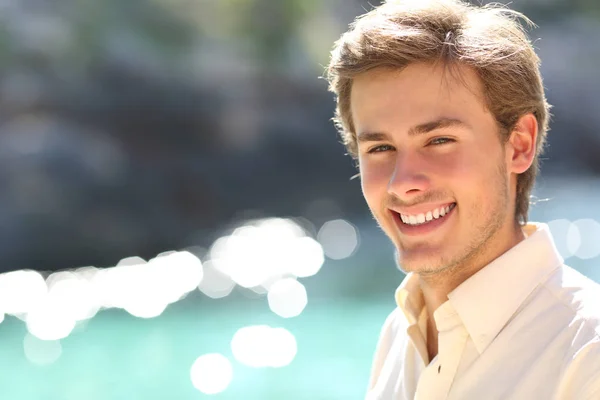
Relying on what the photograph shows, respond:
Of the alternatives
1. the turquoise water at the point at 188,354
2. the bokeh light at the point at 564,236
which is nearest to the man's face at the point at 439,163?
the turquoise water at the point at 188,354

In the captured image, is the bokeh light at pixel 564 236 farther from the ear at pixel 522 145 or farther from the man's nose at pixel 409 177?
the man's nose at pixel 409 177

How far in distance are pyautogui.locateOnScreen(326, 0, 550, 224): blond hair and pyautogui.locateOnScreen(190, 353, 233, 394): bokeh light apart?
483 cm

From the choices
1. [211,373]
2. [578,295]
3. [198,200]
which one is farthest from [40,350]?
[578,295]

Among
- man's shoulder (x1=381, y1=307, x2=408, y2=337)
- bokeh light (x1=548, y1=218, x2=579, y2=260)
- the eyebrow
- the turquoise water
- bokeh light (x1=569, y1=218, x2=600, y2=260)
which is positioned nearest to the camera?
the eyebrow

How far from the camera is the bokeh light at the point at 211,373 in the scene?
6.14m

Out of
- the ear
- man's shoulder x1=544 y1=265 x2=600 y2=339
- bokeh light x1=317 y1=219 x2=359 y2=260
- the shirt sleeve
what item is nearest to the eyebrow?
the ear

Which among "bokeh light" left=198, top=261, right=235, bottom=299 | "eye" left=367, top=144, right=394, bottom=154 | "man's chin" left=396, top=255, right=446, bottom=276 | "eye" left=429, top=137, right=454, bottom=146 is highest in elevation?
"bokeh light" left=198, top=261, right=235, bottom=299

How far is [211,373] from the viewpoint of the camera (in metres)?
6.39

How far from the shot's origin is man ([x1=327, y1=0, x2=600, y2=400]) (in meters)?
1.31

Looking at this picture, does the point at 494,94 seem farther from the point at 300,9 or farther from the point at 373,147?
the point at 300,9

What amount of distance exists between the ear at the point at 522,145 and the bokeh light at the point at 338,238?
322 inches

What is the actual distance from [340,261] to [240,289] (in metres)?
1.46

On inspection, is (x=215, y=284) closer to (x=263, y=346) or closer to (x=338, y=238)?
(x=263, y=346)

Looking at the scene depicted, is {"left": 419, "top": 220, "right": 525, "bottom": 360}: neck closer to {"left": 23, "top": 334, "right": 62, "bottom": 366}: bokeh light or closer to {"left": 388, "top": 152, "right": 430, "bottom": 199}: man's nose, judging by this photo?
{"left": 388, "top": 152, "right": 430, "bottom": 199}: man's nose
